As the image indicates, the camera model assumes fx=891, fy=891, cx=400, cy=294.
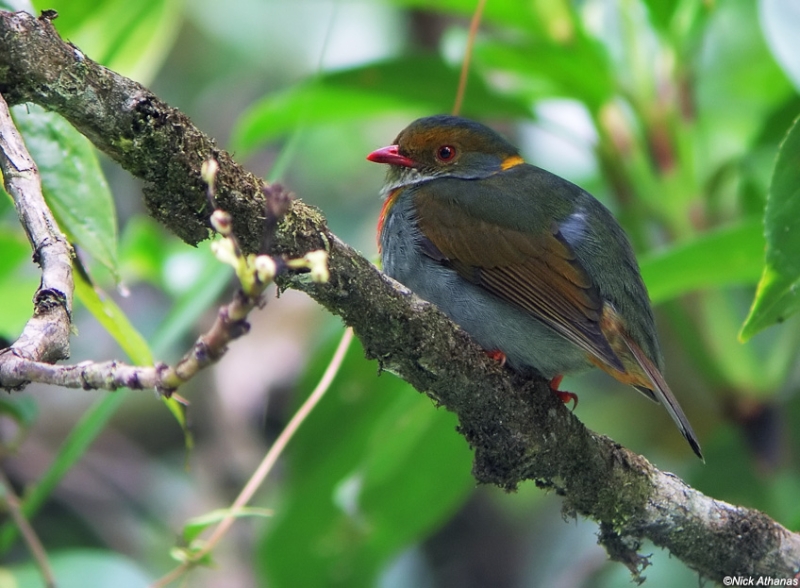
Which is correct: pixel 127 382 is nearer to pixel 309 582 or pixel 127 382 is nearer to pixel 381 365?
pixel 381 365

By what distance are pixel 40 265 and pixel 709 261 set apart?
8.82ft

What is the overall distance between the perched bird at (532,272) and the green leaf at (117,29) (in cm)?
129

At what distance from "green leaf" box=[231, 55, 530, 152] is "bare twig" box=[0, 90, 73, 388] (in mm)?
2434

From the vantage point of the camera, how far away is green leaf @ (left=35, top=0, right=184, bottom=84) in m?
3.40

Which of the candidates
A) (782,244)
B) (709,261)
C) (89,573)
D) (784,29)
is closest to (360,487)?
(89,573)

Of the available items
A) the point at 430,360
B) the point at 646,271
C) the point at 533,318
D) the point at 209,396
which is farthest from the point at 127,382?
the point at 209,396

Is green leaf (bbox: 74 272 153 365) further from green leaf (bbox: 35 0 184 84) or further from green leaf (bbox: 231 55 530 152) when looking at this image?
green leaf (bbox: 231 55 530 152)

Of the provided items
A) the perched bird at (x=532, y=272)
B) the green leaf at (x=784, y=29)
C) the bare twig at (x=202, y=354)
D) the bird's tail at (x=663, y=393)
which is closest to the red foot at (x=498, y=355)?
the perched bird at (x=532, y=272)

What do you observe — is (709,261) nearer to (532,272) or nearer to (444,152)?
(532,272)

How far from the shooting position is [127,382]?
1384 millimetres

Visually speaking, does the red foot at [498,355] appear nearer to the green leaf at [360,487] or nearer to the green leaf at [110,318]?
the green leaf at [360,487]

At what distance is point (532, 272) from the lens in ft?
10.6

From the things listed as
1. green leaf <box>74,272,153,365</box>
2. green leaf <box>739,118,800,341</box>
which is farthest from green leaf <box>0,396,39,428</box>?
green leaf <box>739,118,800,341</box>

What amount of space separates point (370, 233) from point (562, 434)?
389cm
